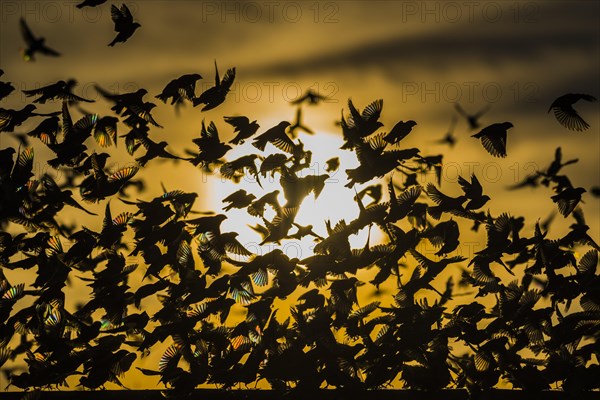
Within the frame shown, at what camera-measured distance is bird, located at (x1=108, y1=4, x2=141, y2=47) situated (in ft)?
28.9

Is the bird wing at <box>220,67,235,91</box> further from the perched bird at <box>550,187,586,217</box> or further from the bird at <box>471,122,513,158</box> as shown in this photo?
the perched bird at <box>550,187,586,217</box>

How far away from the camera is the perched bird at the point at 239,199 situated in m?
8.57

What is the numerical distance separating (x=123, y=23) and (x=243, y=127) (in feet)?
6.61

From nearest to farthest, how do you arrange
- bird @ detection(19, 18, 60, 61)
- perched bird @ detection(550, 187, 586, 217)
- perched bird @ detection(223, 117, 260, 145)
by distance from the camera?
bird @ detection(19, 18, 60, 61)
perched bird @ detection(223, 117, 260, 145)
perched bird @ detection(550, 187, 586, 217)

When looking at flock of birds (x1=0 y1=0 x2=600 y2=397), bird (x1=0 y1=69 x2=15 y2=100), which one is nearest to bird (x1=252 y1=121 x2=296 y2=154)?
flock of birds (x1=0 y1=0 x2=600 y2=397)

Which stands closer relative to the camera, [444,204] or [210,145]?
[210,145]

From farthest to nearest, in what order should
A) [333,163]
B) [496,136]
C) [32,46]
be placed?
[333,163], [496,136], [32,46]

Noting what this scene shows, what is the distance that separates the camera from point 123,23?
29.1ft

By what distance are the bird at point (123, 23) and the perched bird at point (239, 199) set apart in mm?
2410

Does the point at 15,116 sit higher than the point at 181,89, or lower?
lower

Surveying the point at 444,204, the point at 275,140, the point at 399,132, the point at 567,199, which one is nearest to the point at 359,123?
the point at 399,132

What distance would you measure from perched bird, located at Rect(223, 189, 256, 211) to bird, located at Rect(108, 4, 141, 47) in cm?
241

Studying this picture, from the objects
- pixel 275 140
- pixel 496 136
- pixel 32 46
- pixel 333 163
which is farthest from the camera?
pixel 333 163

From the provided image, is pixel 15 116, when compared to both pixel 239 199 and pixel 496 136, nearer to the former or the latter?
pixel 239 199
